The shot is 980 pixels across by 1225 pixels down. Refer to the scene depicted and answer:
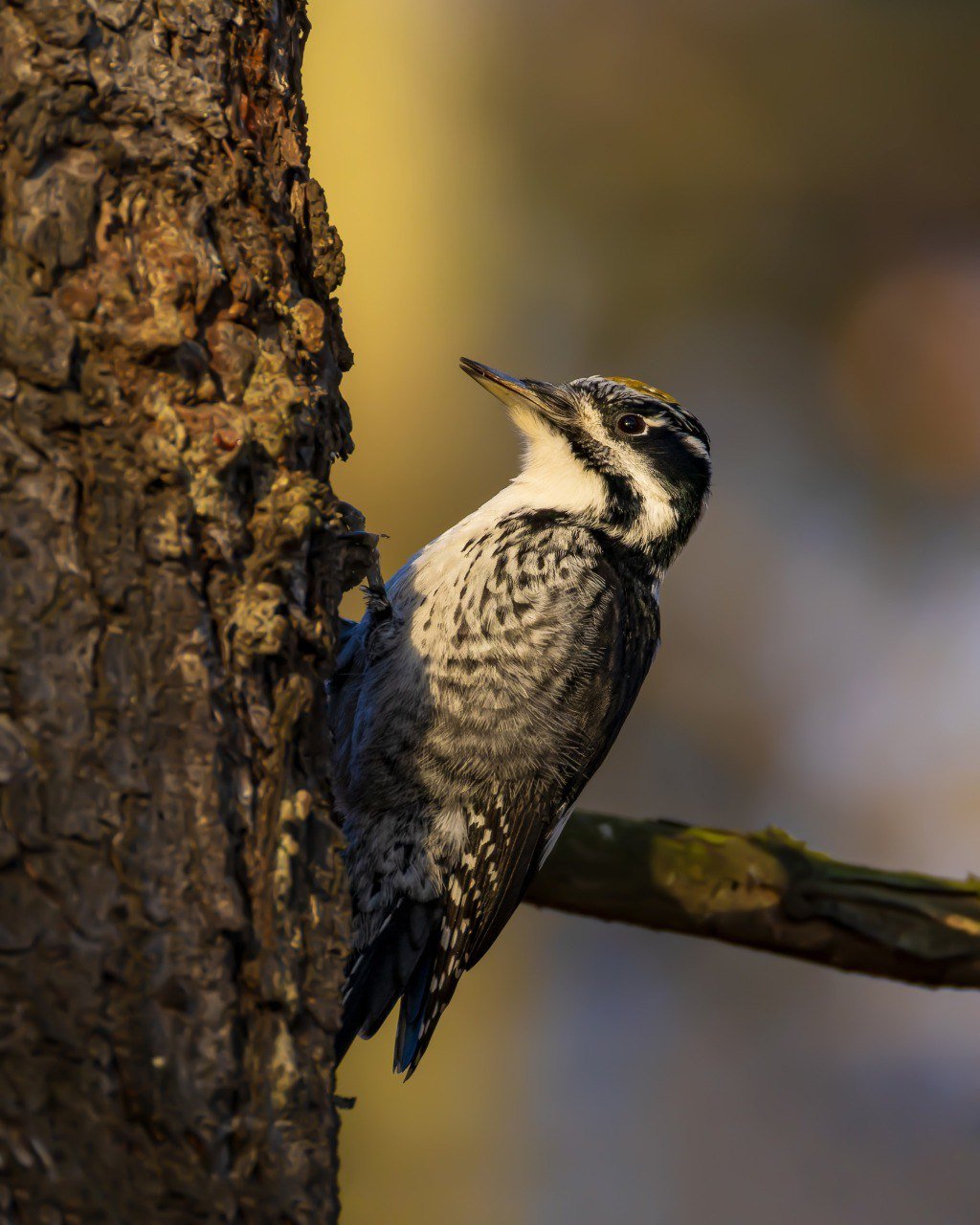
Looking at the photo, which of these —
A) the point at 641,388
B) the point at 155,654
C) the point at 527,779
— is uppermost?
the point at 641,388

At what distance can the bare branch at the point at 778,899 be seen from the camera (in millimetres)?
2488

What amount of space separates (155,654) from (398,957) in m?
1.58

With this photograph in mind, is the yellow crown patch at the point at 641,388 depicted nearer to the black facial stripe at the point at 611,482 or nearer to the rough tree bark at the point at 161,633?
the black facial stripe at the point at 611,482

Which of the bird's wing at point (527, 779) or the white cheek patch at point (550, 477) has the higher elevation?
the white cheek patch at point (550, 477)

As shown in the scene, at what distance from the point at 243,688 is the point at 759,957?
19.1ft

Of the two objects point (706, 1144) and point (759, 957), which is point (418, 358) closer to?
point (759, 957)

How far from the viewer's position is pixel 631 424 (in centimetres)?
304

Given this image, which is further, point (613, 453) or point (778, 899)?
point (613, 453)

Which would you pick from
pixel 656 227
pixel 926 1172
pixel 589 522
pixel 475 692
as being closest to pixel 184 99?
pixel 475 692

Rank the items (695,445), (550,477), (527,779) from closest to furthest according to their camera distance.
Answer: (527,779)
(550,477)
(695,445)

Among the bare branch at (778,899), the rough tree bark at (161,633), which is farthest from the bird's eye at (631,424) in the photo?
the rough tree bark at (161,633)

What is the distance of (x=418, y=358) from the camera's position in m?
5.57

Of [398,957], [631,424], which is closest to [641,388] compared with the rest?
[631,424]

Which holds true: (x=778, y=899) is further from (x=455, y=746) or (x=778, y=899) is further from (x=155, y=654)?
(x=155, y=654)
